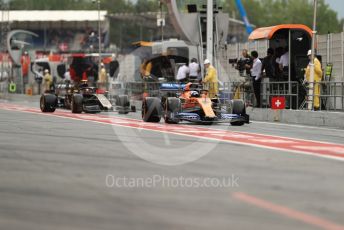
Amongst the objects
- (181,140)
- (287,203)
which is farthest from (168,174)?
(181,140)

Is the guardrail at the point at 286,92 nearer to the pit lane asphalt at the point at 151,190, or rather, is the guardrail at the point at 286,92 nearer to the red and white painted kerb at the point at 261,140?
the red and white painted kerb at the point at 261,140

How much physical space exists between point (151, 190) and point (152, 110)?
12.5 meters

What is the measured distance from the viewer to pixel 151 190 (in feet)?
28.1

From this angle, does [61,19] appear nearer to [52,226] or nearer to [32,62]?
[32,62]

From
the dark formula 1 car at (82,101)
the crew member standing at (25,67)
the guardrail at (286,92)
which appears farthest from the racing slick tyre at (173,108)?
the crew member standing at (25,67)

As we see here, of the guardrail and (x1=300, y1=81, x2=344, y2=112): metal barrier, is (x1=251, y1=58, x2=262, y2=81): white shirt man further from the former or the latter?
(x1=300, y1=81, x2=344, y2=112): metal barrier

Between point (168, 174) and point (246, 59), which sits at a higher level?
point (246, 59)

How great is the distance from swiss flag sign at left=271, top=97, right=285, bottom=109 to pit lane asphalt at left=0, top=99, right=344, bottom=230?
37.3 ft

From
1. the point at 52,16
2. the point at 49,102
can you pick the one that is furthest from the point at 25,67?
the point at 52,16

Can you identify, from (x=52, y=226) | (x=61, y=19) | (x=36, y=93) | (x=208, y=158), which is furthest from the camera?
(x=61, y=19)

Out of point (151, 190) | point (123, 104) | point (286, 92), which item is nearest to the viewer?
point (151, 190)

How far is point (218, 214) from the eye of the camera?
7.16 meters

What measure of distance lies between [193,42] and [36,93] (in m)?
25.2

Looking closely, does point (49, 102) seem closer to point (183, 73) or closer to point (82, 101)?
point (82, 101)
